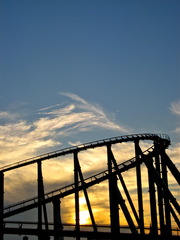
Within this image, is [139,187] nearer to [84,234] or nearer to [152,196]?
[152,196]

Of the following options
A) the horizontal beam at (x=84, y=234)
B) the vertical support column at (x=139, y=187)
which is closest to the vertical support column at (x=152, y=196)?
the vertical support column at (x=139, y=187)

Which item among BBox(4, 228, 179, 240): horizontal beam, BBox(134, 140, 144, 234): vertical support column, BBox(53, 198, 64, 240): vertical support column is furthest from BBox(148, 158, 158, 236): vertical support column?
BBox(53, 198, 64, 240): vertical support column

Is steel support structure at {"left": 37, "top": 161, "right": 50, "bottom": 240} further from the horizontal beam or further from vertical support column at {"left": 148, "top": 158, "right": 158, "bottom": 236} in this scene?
vertical support column at {"left": 148, "top": 158, "right": 158, "bottom": 236}

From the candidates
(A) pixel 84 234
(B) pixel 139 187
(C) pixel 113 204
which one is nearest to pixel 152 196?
(B) pixel 139 187

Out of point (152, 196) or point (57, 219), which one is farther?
point (152, 196)

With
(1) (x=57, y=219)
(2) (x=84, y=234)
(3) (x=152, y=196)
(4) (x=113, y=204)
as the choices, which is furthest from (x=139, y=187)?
(1) (x=57, y=219)

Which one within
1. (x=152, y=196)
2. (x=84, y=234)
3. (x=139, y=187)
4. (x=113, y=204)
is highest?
(x=139, y=187)

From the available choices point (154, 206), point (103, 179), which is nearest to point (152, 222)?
point (154, 206)

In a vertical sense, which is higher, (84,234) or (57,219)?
(57,219)

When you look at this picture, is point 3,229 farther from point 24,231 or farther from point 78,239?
point 78,239

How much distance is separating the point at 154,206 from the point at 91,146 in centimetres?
814

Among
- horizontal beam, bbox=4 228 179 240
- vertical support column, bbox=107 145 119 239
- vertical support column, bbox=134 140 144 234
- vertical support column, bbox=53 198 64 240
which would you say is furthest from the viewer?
vertical support column, bbox=134 140 144 234

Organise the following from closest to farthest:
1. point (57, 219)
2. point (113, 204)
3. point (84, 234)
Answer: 1. point (84, 234)
2. point (57, 219)
3. point (113, 204)

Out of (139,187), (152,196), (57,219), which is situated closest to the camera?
(57,219)
